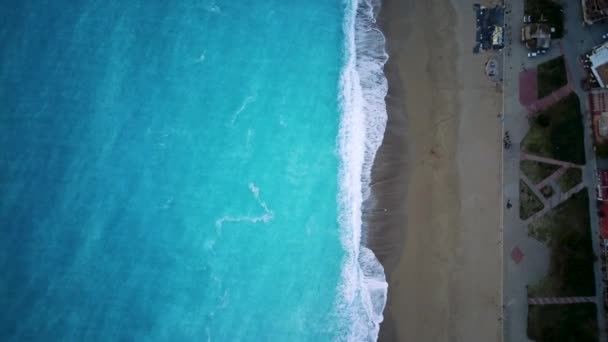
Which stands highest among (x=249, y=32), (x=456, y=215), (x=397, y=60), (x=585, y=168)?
(x=249, y=32)

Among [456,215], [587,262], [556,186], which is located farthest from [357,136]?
[587,262]

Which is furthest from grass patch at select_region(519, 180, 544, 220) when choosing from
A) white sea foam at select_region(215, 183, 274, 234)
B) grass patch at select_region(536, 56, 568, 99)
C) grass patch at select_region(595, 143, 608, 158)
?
white sea foam at select_region(215, 183, 274, 234)

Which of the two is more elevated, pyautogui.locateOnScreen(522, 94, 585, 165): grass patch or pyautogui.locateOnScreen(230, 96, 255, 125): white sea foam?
pyautogui.locateOnScreen(230, 96, 255, 125): white sea foam

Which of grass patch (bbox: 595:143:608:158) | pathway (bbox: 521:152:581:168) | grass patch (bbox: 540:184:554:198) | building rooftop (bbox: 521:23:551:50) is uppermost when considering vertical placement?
building rooftop (bbox: 521:23:551:50)

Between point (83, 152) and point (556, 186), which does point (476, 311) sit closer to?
point (556, 186)

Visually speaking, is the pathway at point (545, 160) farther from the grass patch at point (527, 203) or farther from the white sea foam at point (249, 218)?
the white sea foam at point (249, 218)

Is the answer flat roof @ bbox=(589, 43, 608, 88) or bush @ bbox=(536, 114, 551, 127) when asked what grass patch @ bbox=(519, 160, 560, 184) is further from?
flat roof @ bbox=(589, 43, 608, 88)

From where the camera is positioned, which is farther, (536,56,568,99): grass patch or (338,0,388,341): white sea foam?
(536,56,568,99): grass patch

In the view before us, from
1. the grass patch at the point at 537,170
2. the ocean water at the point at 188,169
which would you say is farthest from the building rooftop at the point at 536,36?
the ocean water at the point at 188,169
